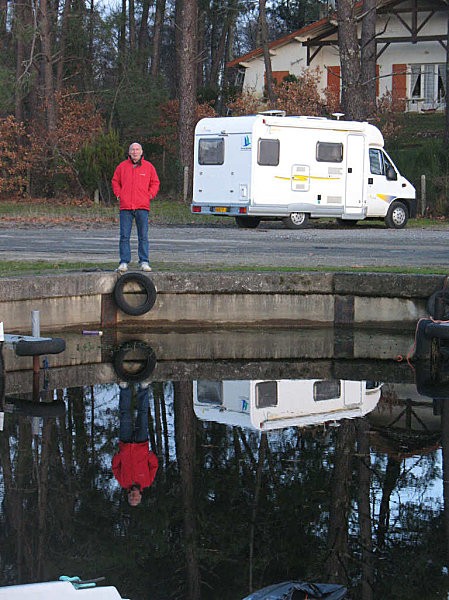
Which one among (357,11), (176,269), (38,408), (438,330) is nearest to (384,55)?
(357,11)

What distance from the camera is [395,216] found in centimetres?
2836

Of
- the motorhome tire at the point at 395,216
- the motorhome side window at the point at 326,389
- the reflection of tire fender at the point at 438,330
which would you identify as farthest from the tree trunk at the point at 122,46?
the motorhome side window at the point at 326,389

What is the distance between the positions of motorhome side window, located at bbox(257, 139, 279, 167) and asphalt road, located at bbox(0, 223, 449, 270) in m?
1.56

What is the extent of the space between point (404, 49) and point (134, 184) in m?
40.8

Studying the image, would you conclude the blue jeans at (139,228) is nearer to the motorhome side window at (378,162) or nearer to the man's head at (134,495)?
the man's head at (134,495)

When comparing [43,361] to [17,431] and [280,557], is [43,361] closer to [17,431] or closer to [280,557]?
[17,431]

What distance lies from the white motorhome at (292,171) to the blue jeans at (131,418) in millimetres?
15758

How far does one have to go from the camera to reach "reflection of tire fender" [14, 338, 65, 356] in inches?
442

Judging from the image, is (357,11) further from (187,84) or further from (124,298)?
(124,298)

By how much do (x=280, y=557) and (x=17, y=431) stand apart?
11.6ft

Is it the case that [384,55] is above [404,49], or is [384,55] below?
below

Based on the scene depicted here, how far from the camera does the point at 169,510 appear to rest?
7.38 m

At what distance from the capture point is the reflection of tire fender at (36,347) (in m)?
11.2

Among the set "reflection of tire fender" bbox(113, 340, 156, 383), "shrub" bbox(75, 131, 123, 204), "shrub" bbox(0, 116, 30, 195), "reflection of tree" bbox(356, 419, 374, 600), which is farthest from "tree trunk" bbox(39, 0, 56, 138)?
"reflection of tree" bbox(356, 419, 374, 600)
